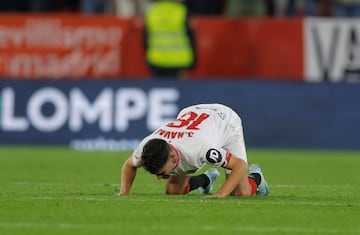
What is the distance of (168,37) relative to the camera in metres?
24.8

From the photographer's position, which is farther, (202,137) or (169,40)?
(169,40)

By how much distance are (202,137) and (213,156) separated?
0.32 meters

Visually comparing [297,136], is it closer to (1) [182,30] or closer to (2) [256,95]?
(2) [256,95]

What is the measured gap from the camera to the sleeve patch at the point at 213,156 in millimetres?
12102

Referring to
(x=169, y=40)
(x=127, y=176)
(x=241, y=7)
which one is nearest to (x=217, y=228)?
(x=127, y=176)

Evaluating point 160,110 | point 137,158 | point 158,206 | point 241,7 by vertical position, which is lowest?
point 160,110

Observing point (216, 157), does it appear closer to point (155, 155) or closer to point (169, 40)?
point (155, 155)

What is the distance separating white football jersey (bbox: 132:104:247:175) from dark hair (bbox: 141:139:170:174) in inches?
10.4

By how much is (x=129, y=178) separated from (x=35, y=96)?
34.9ft

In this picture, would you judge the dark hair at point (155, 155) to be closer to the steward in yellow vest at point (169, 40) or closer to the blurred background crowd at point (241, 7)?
the steward in yellow vest at point (169, 40)

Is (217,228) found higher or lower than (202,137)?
lower

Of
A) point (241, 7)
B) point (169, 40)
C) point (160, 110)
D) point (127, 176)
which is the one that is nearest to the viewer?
point (127, 176)

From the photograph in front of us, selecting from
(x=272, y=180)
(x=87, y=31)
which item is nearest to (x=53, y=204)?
(x=272, y=180)

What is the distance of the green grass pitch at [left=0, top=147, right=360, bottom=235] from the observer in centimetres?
1022
